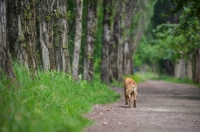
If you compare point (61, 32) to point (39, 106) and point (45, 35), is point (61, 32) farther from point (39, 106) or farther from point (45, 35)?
point (39, 106)

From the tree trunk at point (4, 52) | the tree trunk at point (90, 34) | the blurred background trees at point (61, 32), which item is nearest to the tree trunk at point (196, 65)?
the blurred background trees at point (61, 32)

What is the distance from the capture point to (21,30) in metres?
11.6

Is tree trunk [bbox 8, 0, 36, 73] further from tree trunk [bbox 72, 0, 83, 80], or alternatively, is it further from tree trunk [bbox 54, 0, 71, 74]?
tree trunk [bbox 72, 0, 83, 80]

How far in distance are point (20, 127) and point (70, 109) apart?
4075mm

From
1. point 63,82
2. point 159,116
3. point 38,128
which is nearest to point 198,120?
point 159,116

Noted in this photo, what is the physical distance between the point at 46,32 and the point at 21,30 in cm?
337

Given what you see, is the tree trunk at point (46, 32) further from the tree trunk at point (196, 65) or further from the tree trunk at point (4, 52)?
the tree trunk at point (196, 65)

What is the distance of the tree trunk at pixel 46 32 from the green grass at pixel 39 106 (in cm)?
186

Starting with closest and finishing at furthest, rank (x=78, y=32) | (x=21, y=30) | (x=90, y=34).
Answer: (x=21, y=30) → (x=78, y=32) → (x=90, y=34)

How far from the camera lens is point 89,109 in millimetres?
12555

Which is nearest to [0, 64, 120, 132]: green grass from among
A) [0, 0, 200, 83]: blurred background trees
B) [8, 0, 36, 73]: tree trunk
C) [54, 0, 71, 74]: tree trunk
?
[0, 0, 200, 83]: blurred background trees

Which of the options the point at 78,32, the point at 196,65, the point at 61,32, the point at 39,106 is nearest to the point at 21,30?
the point at 39,106

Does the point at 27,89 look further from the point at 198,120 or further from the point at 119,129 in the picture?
the point at 198,120

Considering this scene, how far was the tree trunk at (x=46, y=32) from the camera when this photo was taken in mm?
14945
